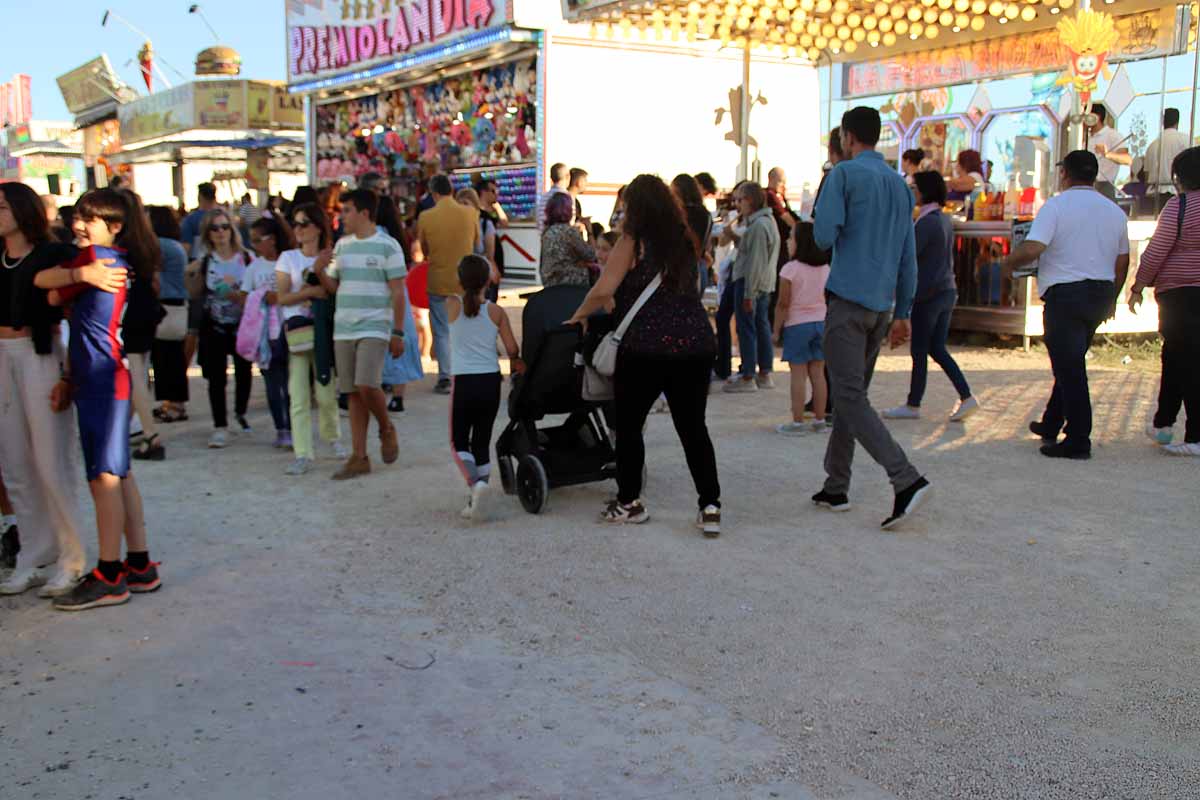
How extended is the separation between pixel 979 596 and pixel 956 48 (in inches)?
→ 620

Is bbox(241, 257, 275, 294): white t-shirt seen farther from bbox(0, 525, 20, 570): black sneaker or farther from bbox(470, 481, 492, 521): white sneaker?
bbox(0, 525, 20, 570): black sneaker

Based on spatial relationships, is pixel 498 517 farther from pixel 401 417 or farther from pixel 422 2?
pixel 422 2

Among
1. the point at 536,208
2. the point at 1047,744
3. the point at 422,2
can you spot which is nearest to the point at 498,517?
the point at 1047,744

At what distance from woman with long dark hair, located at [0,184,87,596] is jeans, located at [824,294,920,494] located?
3393 mm

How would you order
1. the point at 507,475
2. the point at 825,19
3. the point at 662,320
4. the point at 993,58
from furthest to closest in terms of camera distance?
the point at 993,58 → the point at 825,19 → the point at 507,475 → the point at 662,320

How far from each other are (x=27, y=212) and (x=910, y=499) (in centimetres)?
419

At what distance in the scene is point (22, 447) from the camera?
16.5 feet

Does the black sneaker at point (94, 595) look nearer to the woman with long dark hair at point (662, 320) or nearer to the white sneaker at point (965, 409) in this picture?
the woman with long dark hair at point (662, 320)

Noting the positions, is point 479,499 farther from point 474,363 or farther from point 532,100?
point 532,100

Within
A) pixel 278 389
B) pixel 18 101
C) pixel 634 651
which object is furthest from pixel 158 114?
pixel 18 101

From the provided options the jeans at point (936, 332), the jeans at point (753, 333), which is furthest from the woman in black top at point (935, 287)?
the jeans at point (753, 333)

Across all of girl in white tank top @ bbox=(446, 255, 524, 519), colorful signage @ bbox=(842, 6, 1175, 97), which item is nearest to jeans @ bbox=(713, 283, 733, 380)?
girl in white tank top @ bbox=(446, 255, 524, 519)

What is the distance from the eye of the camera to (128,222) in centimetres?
550

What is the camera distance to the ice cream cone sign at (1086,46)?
39.6ft
